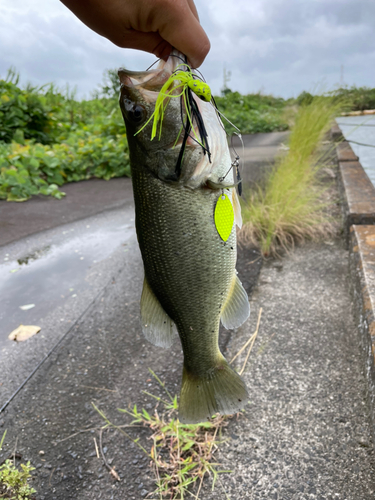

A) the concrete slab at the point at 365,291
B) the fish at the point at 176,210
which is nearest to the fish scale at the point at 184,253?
the fish at the point at 176,210

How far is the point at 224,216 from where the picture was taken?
4.19 ft

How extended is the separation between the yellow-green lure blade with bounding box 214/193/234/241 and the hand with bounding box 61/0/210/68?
0.49 m

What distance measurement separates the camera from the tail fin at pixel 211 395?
1.41 meters

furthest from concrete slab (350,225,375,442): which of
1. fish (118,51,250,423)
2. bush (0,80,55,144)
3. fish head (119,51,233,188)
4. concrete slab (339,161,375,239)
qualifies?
bush (0,80,55,144)

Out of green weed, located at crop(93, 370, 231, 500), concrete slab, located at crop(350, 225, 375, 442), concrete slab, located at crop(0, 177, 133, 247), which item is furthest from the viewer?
concrete slab, located at crop(0, 177, 133, 247)

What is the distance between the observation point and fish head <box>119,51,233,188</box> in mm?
1217

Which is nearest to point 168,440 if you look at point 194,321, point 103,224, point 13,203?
point 194,321

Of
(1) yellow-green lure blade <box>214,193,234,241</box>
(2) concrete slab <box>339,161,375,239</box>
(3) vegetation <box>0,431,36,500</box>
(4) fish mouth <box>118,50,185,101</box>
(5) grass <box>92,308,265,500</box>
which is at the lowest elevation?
(5) grass <box>92,308,265,500</box>

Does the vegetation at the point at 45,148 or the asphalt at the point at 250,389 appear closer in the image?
the asphalt at the point at 250,389

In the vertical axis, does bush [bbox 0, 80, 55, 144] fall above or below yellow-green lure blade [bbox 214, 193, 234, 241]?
above

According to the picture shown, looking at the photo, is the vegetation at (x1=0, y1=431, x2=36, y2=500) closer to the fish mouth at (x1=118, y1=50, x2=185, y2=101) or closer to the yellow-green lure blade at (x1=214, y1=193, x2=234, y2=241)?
the yellow-green lure blade at (x1=214, y1=193, x2=234, y2=241)

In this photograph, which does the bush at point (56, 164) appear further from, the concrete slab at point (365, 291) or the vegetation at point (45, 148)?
the concrete slab at point (365, 291)

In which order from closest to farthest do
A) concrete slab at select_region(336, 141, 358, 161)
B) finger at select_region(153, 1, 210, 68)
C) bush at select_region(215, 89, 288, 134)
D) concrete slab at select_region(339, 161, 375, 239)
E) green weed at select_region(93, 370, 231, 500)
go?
1. finger at select_region(153, 1, 210, 68)
2. green weed at select_region(93, 370, 231, 500)
3. concrete slab at select_region(339, 161, 375, 239)
4. concrete slab at select_region(336, 141, 358, 161)
5. bush at select_region(215, 89, 288, 134)

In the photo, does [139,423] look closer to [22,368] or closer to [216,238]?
[22,368]
